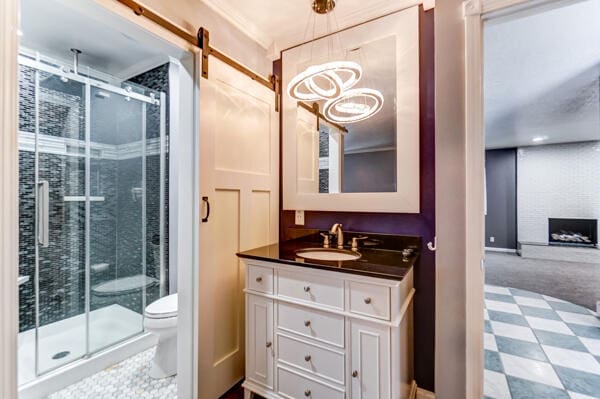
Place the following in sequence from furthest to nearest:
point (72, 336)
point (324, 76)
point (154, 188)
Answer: point (154, 188)
point (72, 336)
point (324, 76)

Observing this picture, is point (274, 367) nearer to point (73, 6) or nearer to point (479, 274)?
point (479, 274)

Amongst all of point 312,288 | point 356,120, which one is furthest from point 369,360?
point 356,120

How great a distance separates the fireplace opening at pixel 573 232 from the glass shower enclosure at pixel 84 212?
7638 millimetres

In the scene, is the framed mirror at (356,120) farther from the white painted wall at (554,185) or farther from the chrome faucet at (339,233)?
the white painted wall at (554,185)

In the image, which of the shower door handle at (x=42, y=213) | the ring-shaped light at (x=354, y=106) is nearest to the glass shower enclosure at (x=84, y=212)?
the shower door handle at (x=42, y=213)

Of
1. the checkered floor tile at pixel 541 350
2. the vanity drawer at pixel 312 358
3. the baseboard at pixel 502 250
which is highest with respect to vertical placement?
the vanity drawer at pixel 312 358

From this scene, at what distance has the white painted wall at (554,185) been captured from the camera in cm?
576

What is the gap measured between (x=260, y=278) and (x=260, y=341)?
353 millimetres

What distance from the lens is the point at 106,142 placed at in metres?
2.55

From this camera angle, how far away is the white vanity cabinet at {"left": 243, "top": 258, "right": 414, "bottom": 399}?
1200 mm

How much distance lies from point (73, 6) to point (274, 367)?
1868mm

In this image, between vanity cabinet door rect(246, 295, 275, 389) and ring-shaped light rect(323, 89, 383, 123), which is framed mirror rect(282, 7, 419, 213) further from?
vanity cabinet door rect(246, 295, 275, 389)

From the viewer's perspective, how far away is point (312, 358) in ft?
4.48

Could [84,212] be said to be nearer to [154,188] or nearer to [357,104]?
[154,188]
